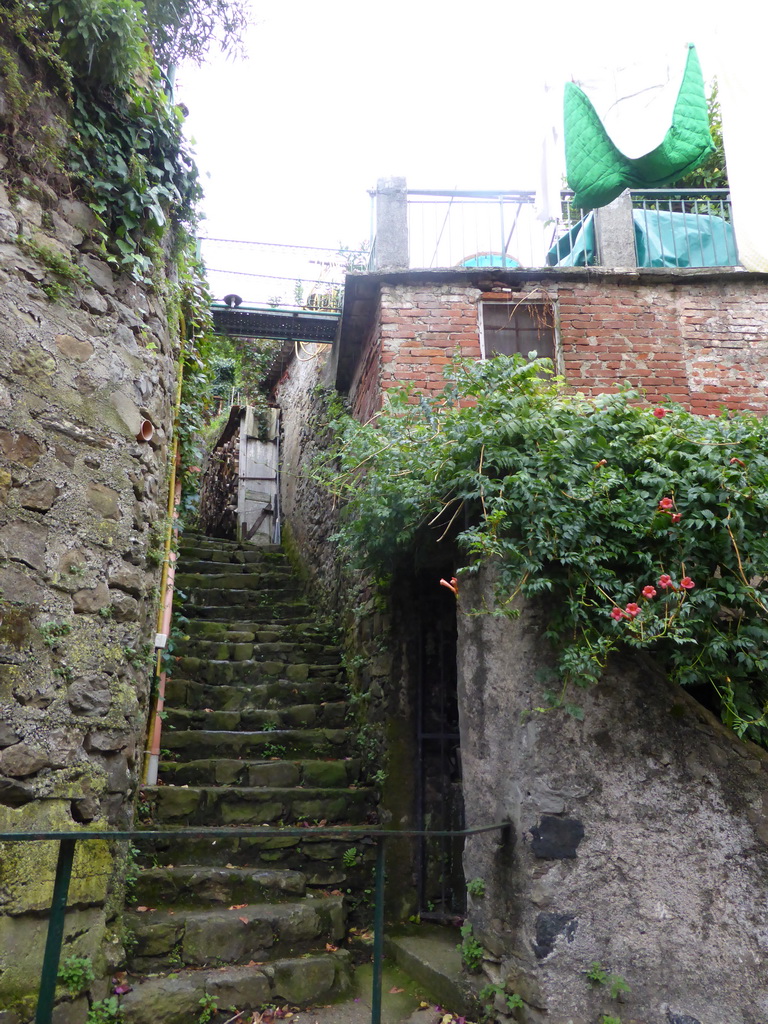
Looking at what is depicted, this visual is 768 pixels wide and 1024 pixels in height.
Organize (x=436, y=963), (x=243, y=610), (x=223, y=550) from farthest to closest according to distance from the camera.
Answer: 1. (x=223, y=550)
2. (x=243, y=610)
3. (x=436, y=963)

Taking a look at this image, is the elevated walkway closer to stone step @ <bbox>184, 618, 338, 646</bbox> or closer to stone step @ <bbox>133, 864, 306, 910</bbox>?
stone step @ <bbox>184, 618, 338, 646</bbox>

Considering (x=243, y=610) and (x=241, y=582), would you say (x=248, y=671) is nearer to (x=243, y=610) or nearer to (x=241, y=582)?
(x=243, y=610)

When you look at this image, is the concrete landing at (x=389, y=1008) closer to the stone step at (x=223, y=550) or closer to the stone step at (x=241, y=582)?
the stone step at (x=241, y=582)

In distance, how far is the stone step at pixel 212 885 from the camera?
3.86 m

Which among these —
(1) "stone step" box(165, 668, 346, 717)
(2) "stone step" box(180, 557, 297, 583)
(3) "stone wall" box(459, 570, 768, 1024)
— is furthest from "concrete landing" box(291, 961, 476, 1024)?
(2) "stone step" box(180, 557, 297, 583)

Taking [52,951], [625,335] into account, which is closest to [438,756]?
[52,951]

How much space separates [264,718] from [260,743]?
261mm

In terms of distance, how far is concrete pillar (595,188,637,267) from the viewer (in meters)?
6.23

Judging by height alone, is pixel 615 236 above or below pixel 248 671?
above

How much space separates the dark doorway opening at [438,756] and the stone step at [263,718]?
3.14ft

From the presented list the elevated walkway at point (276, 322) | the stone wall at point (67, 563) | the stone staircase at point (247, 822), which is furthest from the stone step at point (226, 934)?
the elevated walkway at point (276, 322)

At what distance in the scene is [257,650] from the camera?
6152 millimetres

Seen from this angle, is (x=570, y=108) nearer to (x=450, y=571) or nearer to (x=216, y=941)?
(x=450, y=571)

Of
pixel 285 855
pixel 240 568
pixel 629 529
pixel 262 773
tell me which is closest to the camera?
pixel 629 529
